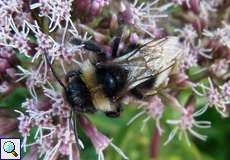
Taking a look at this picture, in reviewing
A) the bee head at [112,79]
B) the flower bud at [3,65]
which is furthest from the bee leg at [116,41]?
the flower bud at [3,65]

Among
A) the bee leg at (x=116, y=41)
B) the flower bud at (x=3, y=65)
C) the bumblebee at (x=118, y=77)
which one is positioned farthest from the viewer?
the flower bud at (x=3, y=65)

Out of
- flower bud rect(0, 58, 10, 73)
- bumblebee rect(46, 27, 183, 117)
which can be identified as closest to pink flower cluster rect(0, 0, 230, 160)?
flower bud rect(0, 58, 10, 73)

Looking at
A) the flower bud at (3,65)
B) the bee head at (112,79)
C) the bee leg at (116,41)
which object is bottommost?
the bee head at (112,79)

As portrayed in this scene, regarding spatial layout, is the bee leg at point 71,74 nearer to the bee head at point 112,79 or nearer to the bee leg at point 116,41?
the bee head at point 112,79

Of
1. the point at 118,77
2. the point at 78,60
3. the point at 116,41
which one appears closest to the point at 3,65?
the point at 78,60

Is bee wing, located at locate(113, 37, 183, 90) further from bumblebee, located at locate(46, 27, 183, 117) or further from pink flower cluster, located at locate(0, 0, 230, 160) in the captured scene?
pink flower cluster, located at locate(0, 0, 230, 160)

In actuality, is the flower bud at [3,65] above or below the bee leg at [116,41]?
Answer: above

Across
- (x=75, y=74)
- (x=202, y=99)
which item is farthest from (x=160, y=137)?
(x=75, y=74)

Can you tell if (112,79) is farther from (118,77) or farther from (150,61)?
(150,61)
